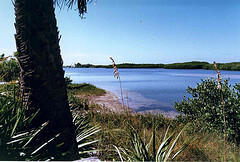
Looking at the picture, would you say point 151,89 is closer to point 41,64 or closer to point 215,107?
point 215,107

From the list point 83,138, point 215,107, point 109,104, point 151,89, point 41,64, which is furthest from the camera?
point 151,89

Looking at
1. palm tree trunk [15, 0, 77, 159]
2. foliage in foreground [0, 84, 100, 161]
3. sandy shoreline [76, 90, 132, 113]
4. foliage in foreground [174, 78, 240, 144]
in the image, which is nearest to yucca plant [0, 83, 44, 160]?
foliage in foreground [0, 84, 100, 161]

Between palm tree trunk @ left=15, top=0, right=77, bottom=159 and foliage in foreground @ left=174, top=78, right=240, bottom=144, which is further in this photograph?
foliage in foreground @ left=174, top=78, right=240, bottom=144

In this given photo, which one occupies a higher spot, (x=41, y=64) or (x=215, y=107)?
(x=41, y=64)

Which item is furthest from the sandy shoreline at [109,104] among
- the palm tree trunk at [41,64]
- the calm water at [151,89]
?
the palm tree trunk at [41,64]

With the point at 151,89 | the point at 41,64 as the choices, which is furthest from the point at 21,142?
the point at 151,89

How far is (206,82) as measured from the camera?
6.14m

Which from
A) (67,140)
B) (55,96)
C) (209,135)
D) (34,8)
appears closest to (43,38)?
(34,8)

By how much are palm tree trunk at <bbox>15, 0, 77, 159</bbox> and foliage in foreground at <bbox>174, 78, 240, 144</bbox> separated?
16.2ft

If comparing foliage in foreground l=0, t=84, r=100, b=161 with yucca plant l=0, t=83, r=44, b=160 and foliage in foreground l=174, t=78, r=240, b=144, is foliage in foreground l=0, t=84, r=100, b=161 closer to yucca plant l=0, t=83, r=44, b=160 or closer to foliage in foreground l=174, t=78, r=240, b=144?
yucca plant l=0, t=83, r=44, b=160

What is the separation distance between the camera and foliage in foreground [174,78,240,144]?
5215 millimetres

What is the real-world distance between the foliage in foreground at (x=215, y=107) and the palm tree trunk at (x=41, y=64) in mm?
4928

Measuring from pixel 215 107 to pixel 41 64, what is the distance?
552cm

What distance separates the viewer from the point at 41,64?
2594 millimetres
